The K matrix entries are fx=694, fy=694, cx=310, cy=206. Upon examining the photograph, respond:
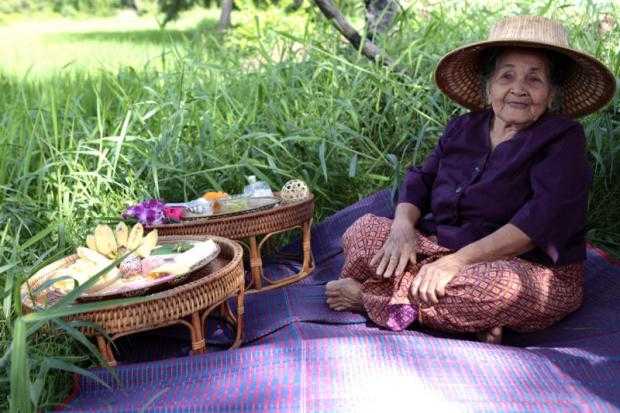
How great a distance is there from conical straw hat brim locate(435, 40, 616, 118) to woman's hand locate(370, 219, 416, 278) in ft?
1.91

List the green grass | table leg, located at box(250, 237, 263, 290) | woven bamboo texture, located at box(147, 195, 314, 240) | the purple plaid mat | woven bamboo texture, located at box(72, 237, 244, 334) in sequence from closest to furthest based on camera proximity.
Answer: the purple plaid mat
woven bamboo texture, located at box(72, 237, 244, 334)
woven bamboo texture, located at box(147, 195, 314, 240)
table leg, located at box(250, 237, 263, 290)
the green grass

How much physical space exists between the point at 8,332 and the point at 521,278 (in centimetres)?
164

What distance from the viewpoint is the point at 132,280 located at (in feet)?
7.16

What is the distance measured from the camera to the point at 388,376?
6.01 ft

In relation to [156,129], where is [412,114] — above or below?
above

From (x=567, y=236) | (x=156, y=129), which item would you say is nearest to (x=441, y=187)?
(x=567, y=236)

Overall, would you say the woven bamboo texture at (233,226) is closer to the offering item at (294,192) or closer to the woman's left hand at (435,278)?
the offering item at (294,192)

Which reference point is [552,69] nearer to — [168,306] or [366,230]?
[366,230]

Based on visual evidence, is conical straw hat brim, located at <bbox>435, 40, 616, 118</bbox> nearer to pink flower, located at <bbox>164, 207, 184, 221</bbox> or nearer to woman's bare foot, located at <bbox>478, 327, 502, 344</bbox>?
woman's bare foot, located at <bbox>478, 327, 502, 344</bbox>

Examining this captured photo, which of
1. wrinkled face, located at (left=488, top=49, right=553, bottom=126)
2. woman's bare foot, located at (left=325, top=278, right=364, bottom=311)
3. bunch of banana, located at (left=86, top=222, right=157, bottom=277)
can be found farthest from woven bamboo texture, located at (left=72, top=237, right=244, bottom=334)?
wrinkled face, located at (left=488, top=49, right=553, bottom=126)

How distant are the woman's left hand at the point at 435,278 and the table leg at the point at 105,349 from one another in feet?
3.13

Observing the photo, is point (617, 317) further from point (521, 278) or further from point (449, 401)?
point (449, 401)

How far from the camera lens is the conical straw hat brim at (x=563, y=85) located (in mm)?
2281

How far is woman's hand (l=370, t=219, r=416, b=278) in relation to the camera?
2.40 meters
